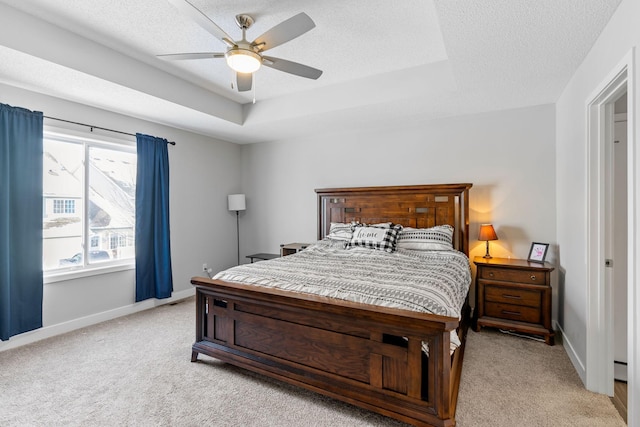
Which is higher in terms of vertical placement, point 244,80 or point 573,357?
point 244,80

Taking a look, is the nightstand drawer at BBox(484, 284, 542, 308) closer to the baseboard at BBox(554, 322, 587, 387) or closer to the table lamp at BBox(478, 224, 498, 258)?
the baseboard at BBox(554, 322, 587, 387)

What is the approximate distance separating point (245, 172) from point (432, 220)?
3.28m

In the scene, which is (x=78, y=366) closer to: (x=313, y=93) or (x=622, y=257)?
(x=313, y=93)

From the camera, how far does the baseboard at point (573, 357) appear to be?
226cm

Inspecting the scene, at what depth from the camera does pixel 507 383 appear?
2279 mm

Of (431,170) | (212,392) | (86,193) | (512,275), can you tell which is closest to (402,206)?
(431,170)

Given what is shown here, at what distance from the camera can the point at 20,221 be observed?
9.59 ft

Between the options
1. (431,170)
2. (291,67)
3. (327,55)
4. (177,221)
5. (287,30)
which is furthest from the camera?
(177,221)

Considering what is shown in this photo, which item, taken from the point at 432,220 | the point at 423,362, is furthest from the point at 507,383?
the point at 432,220

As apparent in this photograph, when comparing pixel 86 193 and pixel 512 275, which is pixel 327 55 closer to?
pixel 512 275

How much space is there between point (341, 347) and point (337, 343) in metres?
0.03

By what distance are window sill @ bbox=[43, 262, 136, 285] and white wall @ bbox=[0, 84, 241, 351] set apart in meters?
0.05

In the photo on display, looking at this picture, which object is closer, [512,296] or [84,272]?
[512,296]

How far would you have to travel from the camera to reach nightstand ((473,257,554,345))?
2977mm
